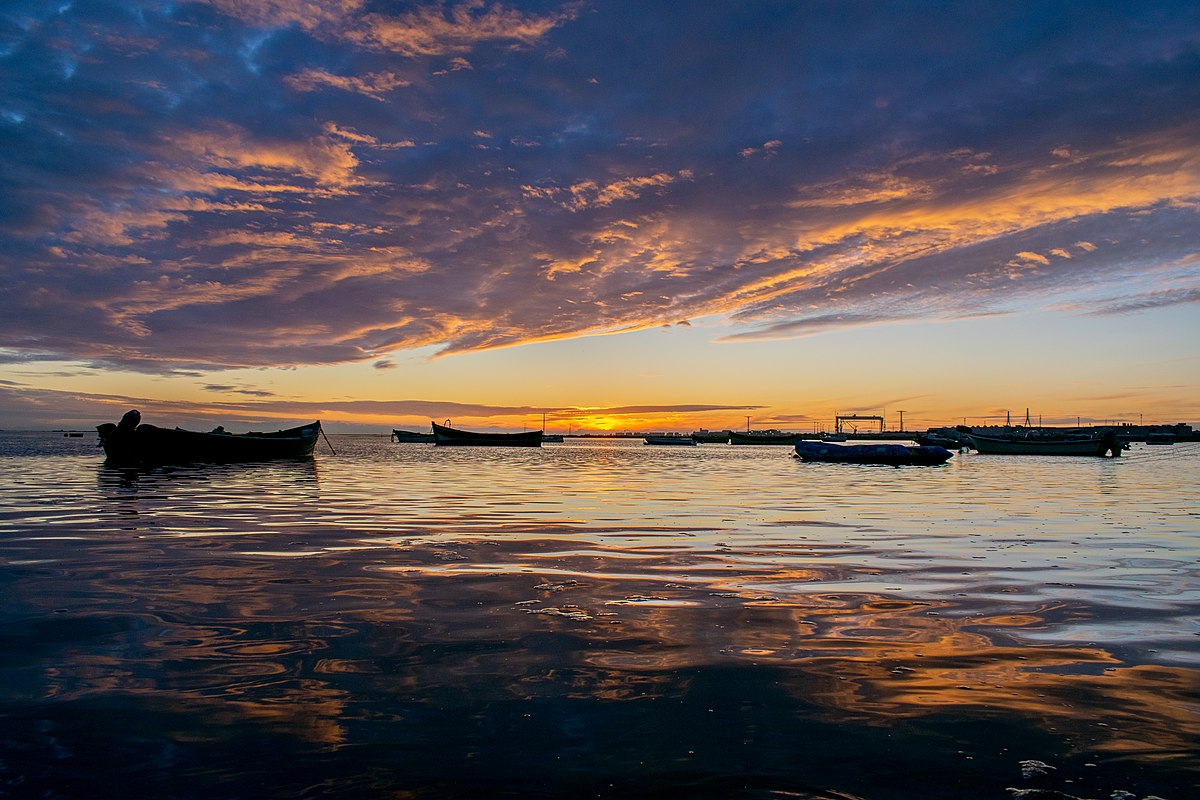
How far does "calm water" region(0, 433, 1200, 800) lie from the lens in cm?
410

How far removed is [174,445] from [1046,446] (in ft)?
291

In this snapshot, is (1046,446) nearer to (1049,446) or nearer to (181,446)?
(1049,446)

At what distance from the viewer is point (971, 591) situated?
9359 millimetres

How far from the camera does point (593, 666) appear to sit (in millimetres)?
6059

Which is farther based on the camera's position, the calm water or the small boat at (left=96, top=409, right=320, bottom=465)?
the small boat at (left=96, top=409, right=320, bottom=465)

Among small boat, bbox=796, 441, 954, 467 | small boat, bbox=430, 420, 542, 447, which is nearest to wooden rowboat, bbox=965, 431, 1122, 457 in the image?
small boat, bbox=796, 441, 954, 467

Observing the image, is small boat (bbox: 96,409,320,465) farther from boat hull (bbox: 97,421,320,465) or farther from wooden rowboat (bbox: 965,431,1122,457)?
wooden rowboat (bbox: 965,431,1122,457)

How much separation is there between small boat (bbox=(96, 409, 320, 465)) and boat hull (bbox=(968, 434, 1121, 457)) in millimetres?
80619

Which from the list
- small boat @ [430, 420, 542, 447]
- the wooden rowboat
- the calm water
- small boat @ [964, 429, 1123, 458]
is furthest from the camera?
small boat @ [430, 420, 542, 447]

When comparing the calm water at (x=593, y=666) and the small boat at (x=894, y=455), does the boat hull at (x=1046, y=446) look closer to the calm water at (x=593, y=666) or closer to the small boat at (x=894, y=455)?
the small boat at (x=894, y=455)

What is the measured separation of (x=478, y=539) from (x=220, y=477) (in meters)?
25.1

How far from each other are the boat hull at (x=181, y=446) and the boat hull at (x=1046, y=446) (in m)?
80.0

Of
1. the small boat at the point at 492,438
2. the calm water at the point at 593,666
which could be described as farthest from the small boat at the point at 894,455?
the small boat at the point at 492,438

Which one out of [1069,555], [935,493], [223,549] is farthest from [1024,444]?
[223,549]
